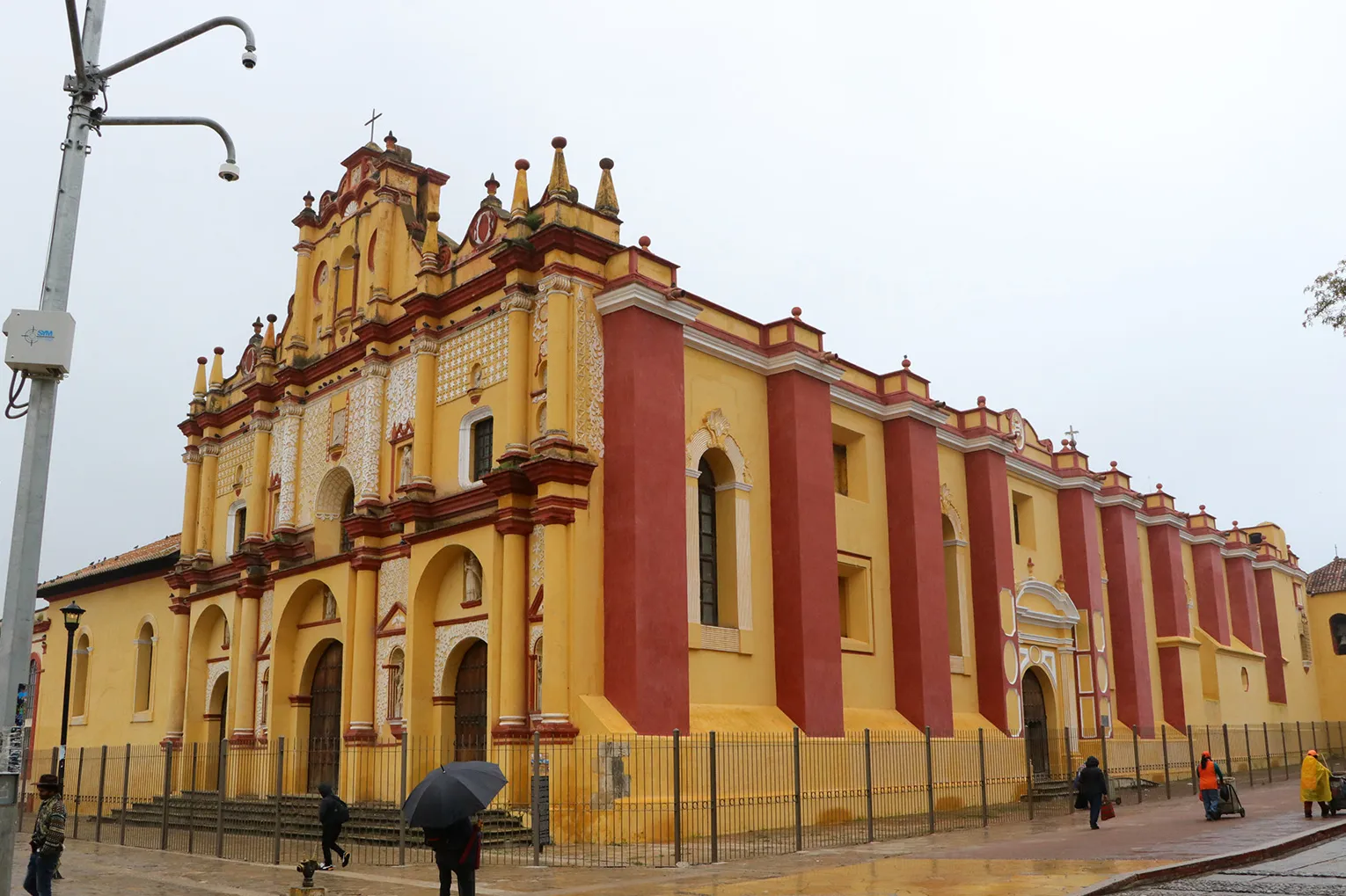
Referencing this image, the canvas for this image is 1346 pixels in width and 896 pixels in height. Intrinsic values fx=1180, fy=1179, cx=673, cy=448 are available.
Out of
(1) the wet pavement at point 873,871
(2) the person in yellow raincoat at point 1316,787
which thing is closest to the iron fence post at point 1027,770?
(1) the wet pavement at point 873,871

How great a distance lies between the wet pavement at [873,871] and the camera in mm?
11641

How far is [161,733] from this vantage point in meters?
28.3

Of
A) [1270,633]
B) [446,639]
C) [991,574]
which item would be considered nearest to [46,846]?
[446,639]

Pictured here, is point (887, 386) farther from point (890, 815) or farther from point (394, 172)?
point (394, 172)

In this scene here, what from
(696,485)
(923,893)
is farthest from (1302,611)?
(923,893)

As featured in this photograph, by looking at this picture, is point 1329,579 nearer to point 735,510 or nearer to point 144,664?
point 735,510

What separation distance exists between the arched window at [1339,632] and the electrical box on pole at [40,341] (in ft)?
159

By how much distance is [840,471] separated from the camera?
25.2 meters

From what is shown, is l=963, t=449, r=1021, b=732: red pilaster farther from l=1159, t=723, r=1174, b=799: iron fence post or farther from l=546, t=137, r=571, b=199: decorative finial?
l=546, t=137, r=571, b=199: decorative finial

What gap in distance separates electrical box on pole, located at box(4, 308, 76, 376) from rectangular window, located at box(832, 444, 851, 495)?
60.3ft

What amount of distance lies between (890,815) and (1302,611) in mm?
32280

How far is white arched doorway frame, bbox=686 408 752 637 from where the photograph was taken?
20.0m

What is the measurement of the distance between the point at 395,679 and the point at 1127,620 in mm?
20537

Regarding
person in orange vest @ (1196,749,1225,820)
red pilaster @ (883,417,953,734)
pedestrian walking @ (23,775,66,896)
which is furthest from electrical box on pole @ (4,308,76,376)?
red pilaster @ (883,417,953,734)
